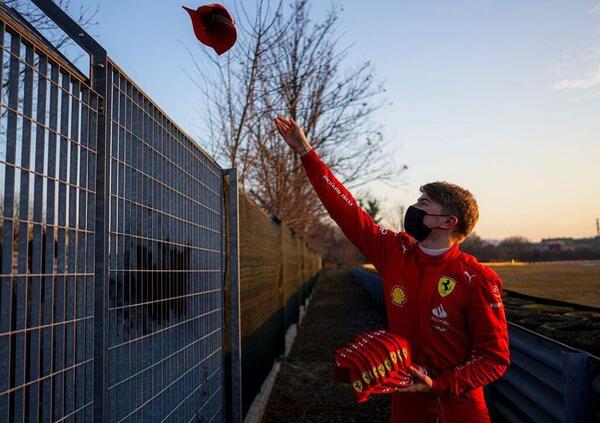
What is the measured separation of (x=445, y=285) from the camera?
302cm

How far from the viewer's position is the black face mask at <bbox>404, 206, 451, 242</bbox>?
3.28 meters

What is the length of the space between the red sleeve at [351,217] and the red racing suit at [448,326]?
123 mm

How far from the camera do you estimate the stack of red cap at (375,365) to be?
101 inches

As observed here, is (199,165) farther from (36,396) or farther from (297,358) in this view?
(297,358)

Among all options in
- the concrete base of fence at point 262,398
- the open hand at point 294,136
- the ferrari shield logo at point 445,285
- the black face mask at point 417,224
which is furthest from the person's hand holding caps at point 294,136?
the concrete base of fence at point 262,398

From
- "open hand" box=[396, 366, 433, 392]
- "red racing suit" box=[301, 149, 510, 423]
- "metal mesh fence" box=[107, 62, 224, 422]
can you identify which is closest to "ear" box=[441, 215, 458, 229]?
"red racing suit" box=[301, 149, 510, 423]

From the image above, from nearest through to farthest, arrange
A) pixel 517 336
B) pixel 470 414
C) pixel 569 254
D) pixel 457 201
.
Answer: pixel 470 414 → pixel 457 201 → pixel 517 336 → pixel 569 254

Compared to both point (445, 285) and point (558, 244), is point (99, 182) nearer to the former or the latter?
point (445, 285)

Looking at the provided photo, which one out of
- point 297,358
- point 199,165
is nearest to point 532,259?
point 297,358

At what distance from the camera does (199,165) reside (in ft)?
14.2

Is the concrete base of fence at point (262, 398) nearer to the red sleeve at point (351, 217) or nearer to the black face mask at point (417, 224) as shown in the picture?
the red sleeve at point (351, 217)

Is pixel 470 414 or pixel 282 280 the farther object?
pixel 282 280

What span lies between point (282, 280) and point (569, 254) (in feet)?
306

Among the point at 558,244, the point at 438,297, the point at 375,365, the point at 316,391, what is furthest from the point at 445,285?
the point at 558,244
